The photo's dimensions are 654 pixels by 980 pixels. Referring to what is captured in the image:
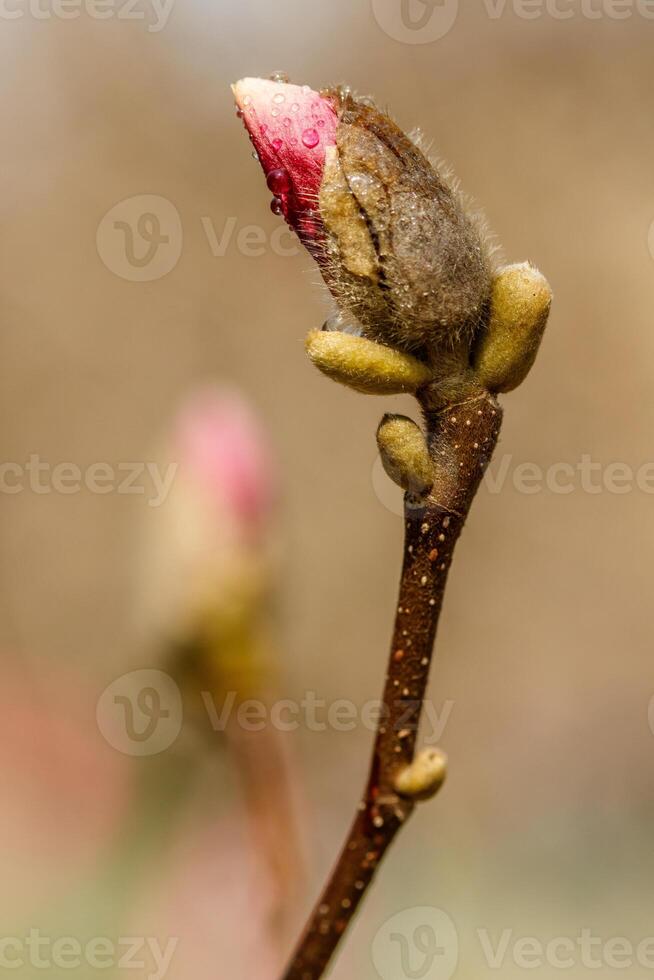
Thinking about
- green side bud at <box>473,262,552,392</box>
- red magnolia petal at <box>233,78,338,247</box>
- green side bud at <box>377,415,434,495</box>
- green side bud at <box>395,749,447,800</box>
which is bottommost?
green side bud at <box>395,749,447,800</box>

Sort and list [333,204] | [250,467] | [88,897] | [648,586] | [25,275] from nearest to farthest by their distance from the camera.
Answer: [333,204], [250,467], [88,897], [648,586], [25,275]

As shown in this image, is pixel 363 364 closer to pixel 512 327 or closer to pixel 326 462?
pixel 512 327

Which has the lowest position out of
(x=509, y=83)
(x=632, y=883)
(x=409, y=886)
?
(x=409, y=886)

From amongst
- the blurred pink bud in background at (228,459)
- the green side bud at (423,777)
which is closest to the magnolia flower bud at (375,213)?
the green side bud at (423,777)

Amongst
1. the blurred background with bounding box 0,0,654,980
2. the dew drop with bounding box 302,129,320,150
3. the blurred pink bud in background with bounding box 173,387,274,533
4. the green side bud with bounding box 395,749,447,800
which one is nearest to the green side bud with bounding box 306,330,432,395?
the dew drop with bounding box 302,129,320,150

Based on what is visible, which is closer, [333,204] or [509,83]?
[333,204]

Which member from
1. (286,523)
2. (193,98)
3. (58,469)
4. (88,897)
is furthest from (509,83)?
(88,897)

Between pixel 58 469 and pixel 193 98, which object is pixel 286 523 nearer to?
pixel 58 469

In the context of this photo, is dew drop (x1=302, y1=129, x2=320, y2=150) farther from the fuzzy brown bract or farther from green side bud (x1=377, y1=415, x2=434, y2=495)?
green side bud (x1=377, y1=415, x2=434, y2=495)
